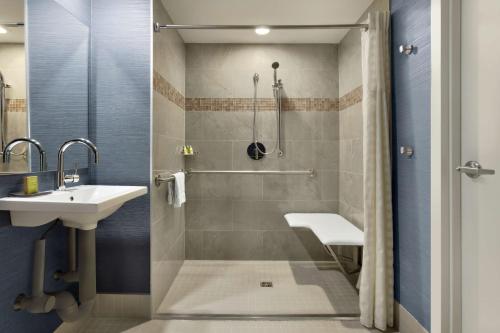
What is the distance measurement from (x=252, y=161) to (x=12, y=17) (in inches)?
92.8

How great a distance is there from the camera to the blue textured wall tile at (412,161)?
174cm

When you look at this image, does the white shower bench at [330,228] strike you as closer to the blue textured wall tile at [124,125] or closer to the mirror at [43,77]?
the blue textured wall tile at [124,125]

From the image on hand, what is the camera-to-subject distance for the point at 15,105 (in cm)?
157

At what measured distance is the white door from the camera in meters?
1.35

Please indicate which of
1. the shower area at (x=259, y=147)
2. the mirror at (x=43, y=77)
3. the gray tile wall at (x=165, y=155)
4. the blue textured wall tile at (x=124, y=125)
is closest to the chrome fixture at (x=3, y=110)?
the mirror at (x=43, y=77)

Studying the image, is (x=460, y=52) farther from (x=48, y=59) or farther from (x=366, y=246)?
(x=48, y=59)

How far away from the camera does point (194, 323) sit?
215 cm

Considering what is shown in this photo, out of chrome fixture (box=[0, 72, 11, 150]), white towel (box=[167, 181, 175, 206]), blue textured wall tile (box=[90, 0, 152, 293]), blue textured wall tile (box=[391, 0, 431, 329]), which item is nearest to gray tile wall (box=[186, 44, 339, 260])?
white towel (box=[167, 181, 175, 206])

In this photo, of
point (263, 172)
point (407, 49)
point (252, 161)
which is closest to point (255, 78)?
point (252, 161)

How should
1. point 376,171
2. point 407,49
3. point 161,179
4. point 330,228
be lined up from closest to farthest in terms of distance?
1. point 407,49
2. point 376,171
3. point 161,179
4. point 330,228

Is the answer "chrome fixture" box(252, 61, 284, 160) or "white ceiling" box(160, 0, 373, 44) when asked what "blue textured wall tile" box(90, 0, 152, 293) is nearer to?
"white ceiling" box(160, 0, 373, 44)

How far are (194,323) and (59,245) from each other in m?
1.07

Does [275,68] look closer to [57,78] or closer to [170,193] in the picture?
[170,193]

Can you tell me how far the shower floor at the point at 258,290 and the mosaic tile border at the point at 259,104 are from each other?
1.74 metres
